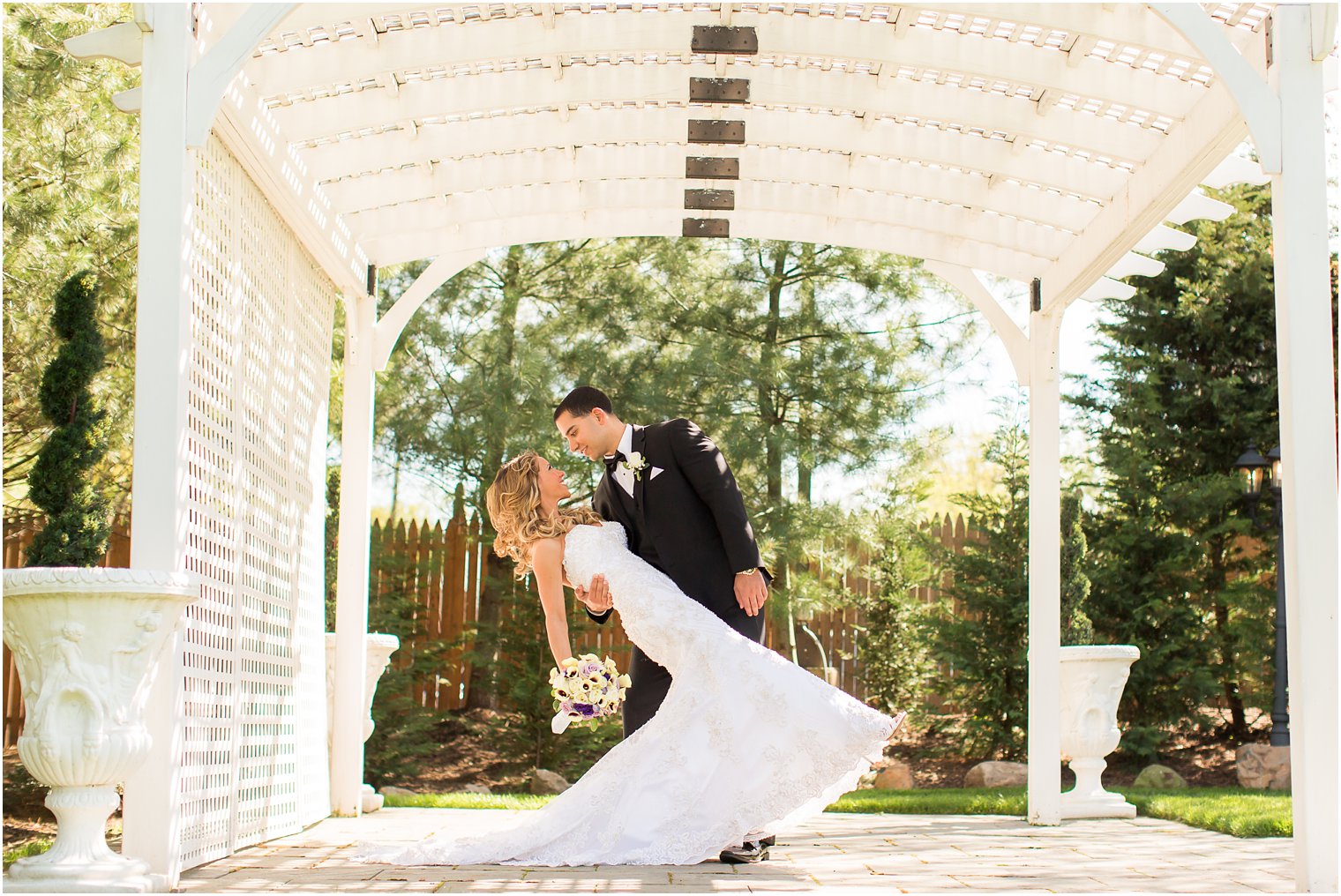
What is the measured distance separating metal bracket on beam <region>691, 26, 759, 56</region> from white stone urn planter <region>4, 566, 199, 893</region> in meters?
2.62

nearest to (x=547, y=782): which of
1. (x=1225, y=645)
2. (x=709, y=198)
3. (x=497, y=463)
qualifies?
(x=497, y=463)

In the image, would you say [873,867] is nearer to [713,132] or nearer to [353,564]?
[713,132]

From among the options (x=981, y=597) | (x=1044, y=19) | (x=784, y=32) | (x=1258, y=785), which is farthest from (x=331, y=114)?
(x=1258, y=785)

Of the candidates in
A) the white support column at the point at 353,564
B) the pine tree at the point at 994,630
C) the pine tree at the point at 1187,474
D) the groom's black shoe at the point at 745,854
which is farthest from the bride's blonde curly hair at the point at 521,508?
the pine tree at the point at 1187,474

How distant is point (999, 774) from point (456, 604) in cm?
495

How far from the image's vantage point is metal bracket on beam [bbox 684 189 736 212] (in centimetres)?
641

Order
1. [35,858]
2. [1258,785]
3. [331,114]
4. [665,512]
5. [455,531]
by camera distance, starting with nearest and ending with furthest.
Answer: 1. [35,858]
2. [665,512]
3. [331,114]
4. [1258,785]
5. [455,531]

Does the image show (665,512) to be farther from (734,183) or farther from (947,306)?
(947,306)

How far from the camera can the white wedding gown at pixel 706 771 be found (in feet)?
14.4

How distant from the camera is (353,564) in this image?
684 cm

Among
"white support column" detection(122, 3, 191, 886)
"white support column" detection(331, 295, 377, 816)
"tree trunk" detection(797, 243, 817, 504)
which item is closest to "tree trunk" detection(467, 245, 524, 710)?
"tree trunk" detection(797, 243, 817, 504)

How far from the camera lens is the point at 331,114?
211 inches

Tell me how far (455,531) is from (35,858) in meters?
8.49

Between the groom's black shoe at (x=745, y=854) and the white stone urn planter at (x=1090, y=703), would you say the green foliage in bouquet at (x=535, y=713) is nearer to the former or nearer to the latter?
the white stone urn planter at (x=1090, y=703)
